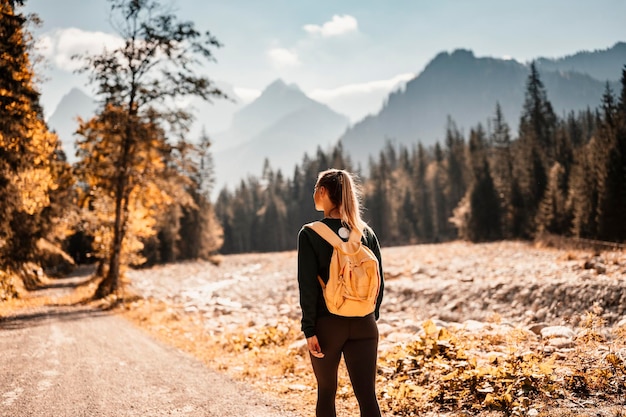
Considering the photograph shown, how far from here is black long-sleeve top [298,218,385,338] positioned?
122 inches

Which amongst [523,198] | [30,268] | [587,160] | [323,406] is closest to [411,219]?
[523,198]

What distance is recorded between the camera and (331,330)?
10.1 ft

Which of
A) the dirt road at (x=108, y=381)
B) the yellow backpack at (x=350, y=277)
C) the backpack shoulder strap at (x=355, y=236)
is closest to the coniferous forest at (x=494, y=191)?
the backpack shoulder strap at (x=355, y=236)

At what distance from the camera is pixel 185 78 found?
17188 millimetres

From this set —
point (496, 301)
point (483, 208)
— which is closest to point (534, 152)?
point (483, 208)

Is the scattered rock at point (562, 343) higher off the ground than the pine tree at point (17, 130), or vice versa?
the pine tree at point (17, 130)

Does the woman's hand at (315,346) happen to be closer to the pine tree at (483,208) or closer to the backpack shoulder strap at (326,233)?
the backpack shoulder strap at (326,233)

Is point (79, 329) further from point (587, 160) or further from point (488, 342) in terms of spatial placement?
point (587, 160)

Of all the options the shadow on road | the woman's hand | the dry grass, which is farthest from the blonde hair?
the shadow on road

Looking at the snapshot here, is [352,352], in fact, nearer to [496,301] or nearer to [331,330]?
[331,330]

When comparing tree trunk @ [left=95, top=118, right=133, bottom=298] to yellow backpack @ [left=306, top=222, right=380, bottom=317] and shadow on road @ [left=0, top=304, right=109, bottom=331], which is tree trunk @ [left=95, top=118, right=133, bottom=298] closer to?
shadow on road @ [left=0, top=304, right=109, bottom=331]

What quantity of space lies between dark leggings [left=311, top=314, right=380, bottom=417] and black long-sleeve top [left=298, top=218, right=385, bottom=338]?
0.27 ft

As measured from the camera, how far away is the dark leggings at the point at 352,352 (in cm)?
309

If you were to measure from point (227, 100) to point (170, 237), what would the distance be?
36838 millimetres
